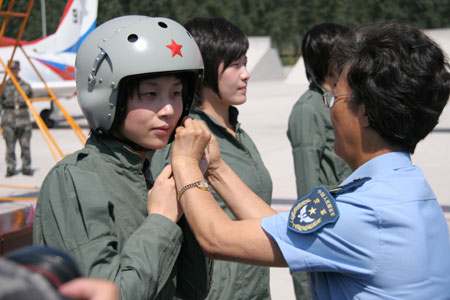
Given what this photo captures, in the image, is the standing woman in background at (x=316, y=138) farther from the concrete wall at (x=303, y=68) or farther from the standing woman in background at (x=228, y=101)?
the concrete wall at (x=303, y=68)

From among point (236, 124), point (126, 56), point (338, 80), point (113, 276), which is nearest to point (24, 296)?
point (113, 276)

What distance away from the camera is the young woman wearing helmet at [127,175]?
1644 millimetres

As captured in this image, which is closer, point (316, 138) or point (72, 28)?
point (316, 138)

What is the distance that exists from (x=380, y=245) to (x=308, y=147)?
1945 mm

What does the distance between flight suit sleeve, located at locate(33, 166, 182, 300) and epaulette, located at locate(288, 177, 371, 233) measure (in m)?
0.35

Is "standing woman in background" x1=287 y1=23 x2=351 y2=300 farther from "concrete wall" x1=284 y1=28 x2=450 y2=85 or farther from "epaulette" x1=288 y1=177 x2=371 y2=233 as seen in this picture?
"concrete wall" x1=284 y1=28 x2=450 y2=85

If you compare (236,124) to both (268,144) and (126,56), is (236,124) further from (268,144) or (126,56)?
(268,144)

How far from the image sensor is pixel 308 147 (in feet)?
11.7

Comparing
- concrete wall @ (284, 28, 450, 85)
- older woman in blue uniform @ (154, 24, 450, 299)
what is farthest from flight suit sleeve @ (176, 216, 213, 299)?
concrete wall @ (284, 28, 450, 85)

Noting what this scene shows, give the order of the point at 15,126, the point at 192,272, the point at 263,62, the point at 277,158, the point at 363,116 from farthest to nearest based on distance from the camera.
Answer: the point at 263,62
the point at 277,158
the point at 15,126
the point at 192,272
the point at 363,116

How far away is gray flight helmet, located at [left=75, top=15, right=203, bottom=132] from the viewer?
1.90 metres

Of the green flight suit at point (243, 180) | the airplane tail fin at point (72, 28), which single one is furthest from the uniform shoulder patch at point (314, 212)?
the airplane tail fin at point (72, 28)

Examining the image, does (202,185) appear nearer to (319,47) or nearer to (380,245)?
(380,245)

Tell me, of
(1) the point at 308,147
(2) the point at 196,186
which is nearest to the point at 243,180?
(1) the point at 308,147
